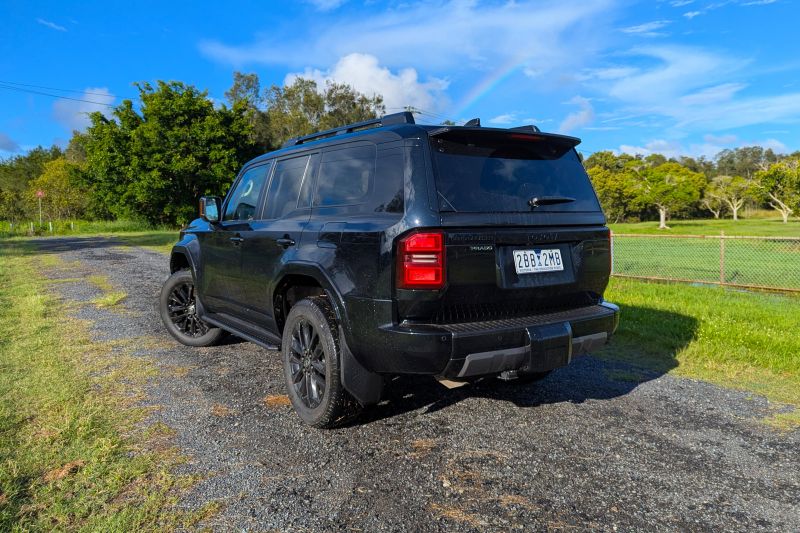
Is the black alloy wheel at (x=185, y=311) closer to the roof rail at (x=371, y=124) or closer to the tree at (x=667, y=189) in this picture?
the roof rail at (x=371, y=124)

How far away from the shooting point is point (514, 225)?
319cm

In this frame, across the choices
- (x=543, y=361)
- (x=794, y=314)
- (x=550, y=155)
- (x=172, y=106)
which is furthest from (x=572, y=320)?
(x=172, y=106)

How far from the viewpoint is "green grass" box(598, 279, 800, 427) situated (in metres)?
4.75

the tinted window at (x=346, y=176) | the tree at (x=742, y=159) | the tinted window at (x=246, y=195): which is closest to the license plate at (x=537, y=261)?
the tinted window at (x=346, y=176)

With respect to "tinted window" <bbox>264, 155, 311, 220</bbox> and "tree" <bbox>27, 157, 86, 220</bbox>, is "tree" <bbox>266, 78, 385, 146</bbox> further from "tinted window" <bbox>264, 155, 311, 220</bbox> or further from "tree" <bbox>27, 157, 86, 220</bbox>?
"tinted window" <bbox>264, 155, 311, 220</bbox>

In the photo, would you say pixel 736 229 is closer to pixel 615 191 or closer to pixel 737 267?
pixel 615 191

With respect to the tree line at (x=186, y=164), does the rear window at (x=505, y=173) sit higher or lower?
lower

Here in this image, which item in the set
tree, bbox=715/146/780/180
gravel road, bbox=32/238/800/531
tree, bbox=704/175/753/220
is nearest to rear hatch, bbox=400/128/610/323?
gravel road, bbox=32/238/800/531

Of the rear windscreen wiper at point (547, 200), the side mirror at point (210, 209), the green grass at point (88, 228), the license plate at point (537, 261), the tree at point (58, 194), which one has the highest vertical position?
the tree at point (58, 194)

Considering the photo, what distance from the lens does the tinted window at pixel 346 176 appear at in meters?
3.40

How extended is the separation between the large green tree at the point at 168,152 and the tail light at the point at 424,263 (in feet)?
106

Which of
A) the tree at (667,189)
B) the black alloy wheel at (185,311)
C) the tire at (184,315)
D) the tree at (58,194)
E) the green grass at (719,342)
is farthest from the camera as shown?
the tree at (667,189)

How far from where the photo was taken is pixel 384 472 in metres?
2.97

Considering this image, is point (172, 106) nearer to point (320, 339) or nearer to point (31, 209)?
point (31, 209)
